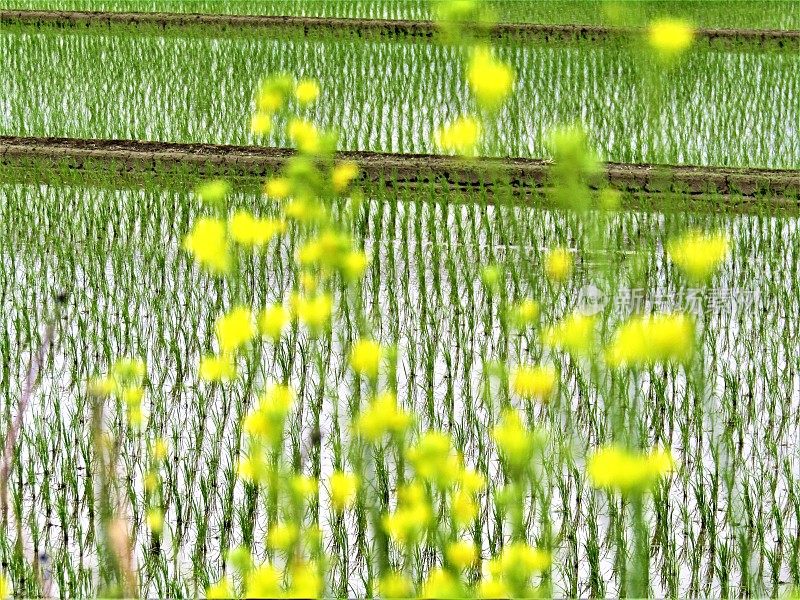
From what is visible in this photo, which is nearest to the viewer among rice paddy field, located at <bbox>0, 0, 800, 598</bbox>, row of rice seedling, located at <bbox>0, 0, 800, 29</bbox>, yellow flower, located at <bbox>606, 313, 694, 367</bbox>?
yellow flower, located at <bbox>606, 313, 694, 367</bbox>

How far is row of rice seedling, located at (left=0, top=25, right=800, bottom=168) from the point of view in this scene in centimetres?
493

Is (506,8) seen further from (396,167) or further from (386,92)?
(396,167)

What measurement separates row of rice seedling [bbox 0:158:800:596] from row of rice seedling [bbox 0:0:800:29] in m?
4.80

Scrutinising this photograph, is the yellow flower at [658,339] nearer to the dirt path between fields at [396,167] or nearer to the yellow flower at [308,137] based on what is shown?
the yellow flower at [308,137]

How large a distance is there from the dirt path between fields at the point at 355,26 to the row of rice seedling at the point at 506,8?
5.13 ft

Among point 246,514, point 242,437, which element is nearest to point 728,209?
point 242,437

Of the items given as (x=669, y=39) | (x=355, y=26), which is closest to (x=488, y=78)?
(x=669, y=39)

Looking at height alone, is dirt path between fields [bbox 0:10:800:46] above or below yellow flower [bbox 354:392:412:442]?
above

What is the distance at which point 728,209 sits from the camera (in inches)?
128

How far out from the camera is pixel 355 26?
633cm

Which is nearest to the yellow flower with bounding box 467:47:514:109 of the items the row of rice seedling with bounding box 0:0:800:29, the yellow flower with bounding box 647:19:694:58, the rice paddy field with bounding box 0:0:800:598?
the rice paddy field with bounding box 0:0:800:598

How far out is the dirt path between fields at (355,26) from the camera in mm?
6027

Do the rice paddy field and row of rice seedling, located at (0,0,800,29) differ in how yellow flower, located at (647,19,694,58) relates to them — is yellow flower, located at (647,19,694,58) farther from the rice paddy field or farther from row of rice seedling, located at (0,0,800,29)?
row of rice seedling, located at (0,0,800,29)

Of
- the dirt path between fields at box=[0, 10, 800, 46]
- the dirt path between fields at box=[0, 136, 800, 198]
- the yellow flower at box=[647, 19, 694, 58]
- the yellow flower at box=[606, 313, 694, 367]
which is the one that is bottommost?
the yellow flower at box=[606, 313, 694, 367]
